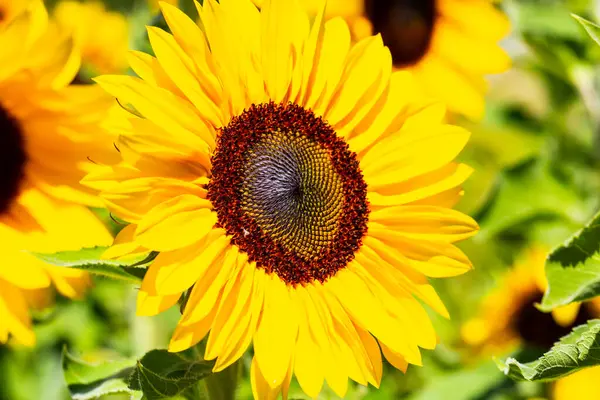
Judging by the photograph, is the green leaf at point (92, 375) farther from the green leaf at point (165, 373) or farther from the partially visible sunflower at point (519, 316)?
the partially visible sunflower at point (519, 316)

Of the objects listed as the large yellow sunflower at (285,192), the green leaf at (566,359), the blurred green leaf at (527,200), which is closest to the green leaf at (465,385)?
the blurred green leaf at (527,200)

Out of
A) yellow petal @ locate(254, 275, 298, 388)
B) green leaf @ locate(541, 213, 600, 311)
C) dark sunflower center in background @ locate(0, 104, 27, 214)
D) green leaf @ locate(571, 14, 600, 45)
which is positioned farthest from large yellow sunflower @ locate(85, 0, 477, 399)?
dark sunflower center in background @ locate(0, 104, 27, 214)

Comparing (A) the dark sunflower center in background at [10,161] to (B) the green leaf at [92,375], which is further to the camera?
(A) the dark sunflower center in background at [10,161]

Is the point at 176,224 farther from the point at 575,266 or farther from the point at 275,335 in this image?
the point at 575,266

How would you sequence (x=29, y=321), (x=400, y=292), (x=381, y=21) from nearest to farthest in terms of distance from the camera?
1. (x=400, y=292)
2. (x=29, y=321)
3. (x=381, y=21)

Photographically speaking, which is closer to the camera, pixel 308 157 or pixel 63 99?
pixel 308 157

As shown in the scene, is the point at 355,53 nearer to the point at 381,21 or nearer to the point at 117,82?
the point at 117,82

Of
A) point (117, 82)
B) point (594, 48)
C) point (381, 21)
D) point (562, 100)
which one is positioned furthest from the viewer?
point (562, 100)

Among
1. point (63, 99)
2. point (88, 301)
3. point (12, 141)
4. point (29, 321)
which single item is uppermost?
point (63, 99)

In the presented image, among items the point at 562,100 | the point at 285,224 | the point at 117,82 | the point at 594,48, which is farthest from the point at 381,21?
the point at 117,82
